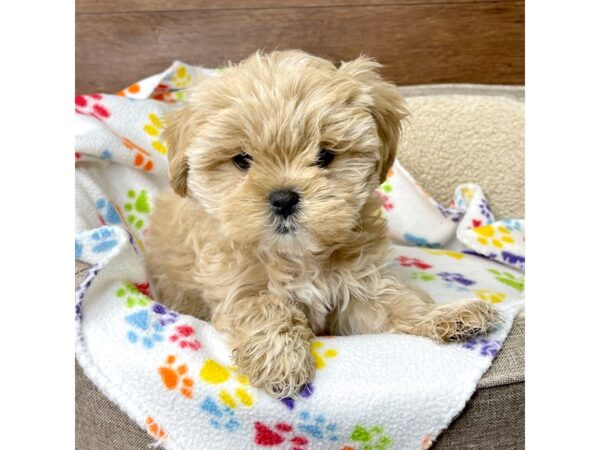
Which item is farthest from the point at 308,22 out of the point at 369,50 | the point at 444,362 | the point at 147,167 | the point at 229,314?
the point at 444,362

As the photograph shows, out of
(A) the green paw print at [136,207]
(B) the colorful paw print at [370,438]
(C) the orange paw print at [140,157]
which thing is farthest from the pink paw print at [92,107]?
(B) the colorful paw print at [370,438]

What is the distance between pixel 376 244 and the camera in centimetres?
212

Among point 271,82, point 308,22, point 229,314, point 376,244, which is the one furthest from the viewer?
point 308,22

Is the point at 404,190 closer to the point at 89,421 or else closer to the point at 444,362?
the point at 444,362

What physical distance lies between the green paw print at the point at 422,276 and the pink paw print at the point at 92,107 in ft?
4.74

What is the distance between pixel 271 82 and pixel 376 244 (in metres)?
0.63

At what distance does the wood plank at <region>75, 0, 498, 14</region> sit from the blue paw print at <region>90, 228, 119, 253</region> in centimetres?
181

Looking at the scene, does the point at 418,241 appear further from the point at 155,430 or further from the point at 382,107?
the point at 155,430

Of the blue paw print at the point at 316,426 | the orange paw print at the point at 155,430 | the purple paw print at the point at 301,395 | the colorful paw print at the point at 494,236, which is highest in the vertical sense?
→ the purple paw print at the point at 301,395

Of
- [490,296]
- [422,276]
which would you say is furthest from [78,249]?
[490,296]

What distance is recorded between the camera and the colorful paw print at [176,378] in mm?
1689

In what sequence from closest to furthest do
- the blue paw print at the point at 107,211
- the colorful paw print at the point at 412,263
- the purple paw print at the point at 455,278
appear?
the blue paw print at the point at 107,211 → the purple paw print at the point at 455,278 → the colorful paw print at the point at 412,263

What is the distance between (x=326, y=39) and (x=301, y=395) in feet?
7.98

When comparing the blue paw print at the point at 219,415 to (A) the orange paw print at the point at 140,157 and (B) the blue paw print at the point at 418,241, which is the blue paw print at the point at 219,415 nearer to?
(A) the orange paw print at the point at 140,157
